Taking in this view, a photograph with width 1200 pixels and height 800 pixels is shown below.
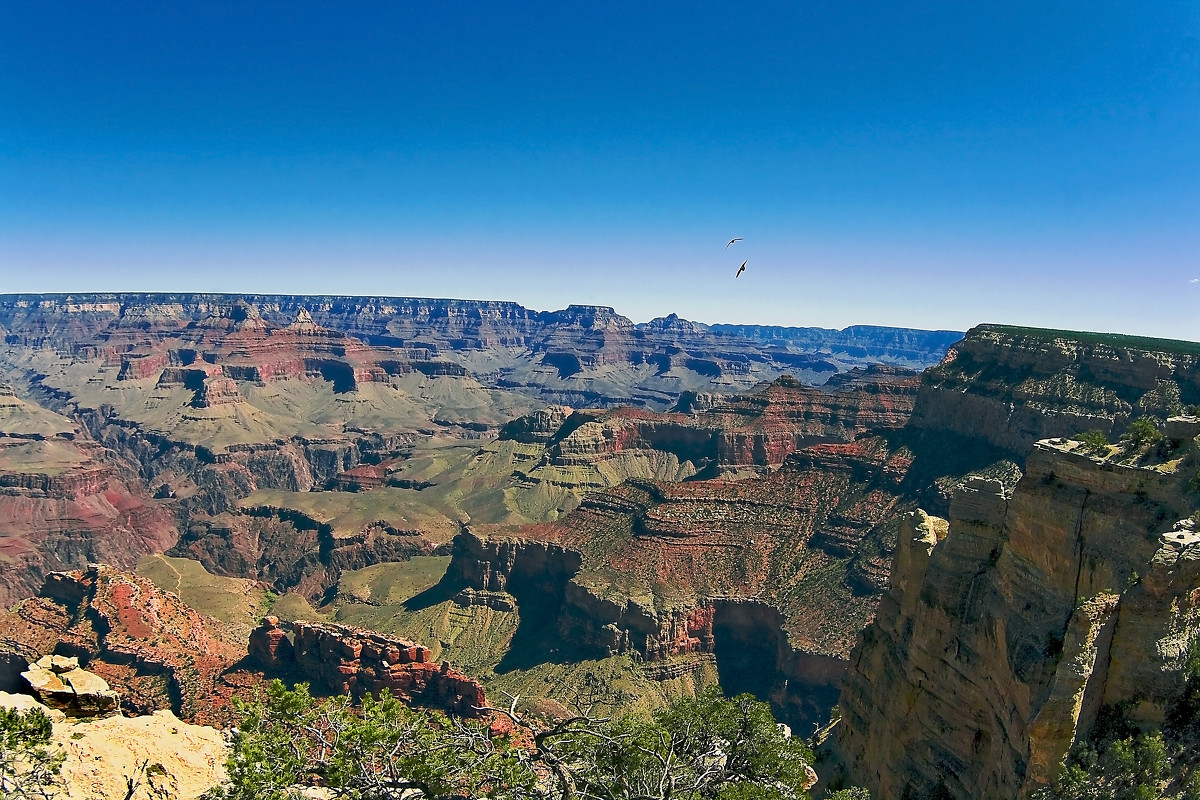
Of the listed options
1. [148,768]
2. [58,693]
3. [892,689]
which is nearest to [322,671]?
[58,693]

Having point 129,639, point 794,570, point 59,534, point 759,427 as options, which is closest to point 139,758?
point 129,639

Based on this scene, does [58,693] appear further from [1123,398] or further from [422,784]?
[1123,398]

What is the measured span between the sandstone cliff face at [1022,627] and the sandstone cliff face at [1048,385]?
2376 inches

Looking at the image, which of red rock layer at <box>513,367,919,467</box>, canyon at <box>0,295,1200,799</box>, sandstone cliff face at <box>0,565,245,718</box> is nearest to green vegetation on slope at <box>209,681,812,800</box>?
canyon at <box>0,295,1200,799</box>

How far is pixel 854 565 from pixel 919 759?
193ft

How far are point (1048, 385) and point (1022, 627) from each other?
260ft


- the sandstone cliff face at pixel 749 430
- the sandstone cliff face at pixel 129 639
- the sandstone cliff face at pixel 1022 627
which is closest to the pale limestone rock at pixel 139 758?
the sandstone cliff face at pixel 1022 627

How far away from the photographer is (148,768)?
25734 mm

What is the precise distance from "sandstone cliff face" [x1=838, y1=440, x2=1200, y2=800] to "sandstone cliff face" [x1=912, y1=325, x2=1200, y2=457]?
198 ft

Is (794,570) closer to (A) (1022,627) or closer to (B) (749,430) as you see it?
(A) (1022,627)

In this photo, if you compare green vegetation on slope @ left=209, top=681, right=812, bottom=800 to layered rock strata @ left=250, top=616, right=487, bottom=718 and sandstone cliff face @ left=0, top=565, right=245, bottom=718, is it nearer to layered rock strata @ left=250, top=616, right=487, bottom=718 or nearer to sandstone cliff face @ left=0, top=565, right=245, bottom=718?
sandstone cliff face @ left=0, top=565, right=245, bottom=718

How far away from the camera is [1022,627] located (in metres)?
27.8

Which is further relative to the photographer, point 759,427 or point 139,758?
point 759,427

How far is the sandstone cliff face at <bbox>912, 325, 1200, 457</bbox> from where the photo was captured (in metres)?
82.5
